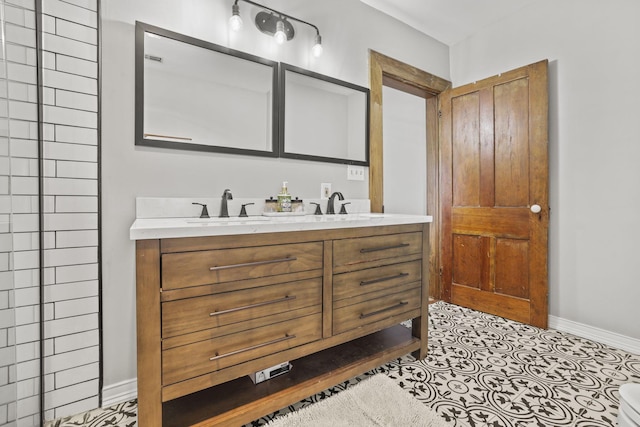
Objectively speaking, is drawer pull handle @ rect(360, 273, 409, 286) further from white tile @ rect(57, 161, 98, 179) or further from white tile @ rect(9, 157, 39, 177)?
white tile @ rect(9, 157, 39, 177)

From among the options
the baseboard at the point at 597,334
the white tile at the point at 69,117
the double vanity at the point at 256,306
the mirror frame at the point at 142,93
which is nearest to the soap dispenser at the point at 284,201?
the mirror frame at the point at 142,93

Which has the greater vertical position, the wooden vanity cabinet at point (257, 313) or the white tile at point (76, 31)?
the white tile at point (76, 31)

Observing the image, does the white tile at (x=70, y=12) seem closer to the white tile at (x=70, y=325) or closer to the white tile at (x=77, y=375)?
the white tile at (x=70, y=325)

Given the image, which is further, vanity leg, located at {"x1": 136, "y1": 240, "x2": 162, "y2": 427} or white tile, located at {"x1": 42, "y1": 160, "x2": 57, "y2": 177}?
white tile, located at {"x1": 42, "y1": 160, "x2": 57, "y2": 177}

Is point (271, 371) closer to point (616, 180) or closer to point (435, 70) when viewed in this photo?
point (616, 180)

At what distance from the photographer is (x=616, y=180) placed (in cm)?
209

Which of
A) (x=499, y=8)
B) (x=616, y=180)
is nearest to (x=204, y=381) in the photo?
(x=616, y=180)

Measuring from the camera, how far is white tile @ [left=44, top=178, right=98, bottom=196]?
1338 mm

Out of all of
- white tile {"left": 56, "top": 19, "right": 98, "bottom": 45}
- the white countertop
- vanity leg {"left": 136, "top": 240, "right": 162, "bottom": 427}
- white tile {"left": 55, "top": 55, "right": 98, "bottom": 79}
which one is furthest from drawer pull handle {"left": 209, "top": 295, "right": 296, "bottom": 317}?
white tile {"left": 56, "top": 19, "right": 98, "bottom": 45}

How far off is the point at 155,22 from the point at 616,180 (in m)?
3.09

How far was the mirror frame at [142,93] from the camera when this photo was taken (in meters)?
1.50

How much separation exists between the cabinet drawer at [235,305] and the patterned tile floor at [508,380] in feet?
1.78

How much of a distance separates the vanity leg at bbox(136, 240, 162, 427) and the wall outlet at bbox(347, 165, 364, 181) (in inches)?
60.5

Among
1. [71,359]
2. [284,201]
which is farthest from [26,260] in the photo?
[284,201]
